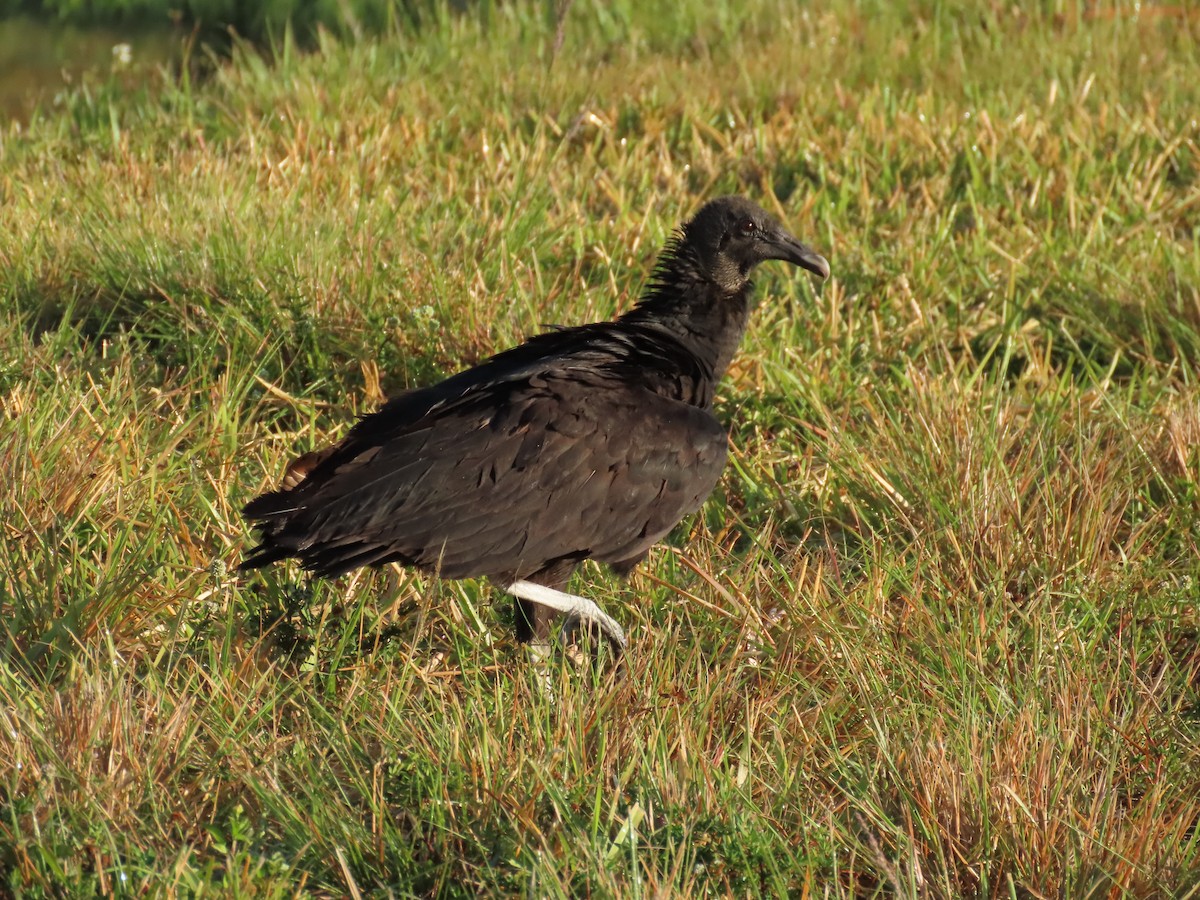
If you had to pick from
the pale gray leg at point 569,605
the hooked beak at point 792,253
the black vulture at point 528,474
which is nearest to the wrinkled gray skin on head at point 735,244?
the hooked beak at point 792,253

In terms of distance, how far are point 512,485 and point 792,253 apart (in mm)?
1305

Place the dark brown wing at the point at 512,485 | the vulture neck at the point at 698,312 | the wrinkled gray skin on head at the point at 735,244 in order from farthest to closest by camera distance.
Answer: the wrinkled gray skin on head at the point at 735,244
the vulture neck at the point at 698,312
the dark brown wing at the point at 512,485

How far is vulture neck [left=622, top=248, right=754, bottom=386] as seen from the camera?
13.6 ft

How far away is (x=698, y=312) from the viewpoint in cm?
420

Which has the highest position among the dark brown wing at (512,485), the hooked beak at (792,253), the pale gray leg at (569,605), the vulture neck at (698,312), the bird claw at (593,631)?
the hooked beak at (792,253)

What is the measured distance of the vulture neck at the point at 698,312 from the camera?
4133 millimetres

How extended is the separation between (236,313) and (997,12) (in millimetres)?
5051

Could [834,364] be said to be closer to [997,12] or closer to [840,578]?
[840,578]

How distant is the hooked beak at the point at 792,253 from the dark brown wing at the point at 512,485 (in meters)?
0.76

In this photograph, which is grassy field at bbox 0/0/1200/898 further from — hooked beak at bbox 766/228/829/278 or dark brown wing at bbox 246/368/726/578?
hooked beak at bbox 766/228/829/278

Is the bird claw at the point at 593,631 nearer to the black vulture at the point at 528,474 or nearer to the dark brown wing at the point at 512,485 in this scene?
the black vulture at the point at 528,474

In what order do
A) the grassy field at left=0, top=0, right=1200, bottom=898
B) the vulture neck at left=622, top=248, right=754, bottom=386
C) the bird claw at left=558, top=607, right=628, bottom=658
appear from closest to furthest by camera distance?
the grassy field at left=0, top=0, right=1200, bottom=898 < the bird claw at left=558, top=607, right=628, bottom=658 < the vulture neck at left=622, top=248, right=754, bottom=386

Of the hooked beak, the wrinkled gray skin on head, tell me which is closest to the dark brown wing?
the wrinkled gray skin on head

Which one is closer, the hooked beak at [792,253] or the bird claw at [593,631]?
the bird claw at [593,631]
